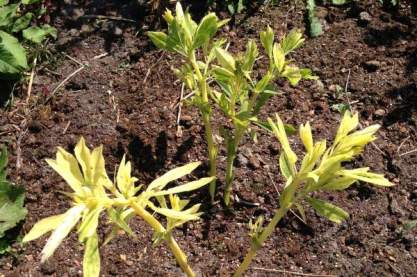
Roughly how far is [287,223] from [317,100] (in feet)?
2.24

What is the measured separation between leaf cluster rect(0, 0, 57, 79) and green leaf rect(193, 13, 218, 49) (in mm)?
1177

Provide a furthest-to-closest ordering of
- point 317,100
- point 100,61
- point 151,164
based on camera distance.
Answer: point 100,61 < point 317,100 < point 151,164

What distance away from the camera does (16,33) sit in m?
3.02

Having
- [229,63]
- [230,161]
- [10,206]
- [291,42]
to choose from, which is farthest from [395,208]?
[10,206]

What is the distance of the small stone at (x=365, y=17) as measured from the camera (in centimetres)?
303

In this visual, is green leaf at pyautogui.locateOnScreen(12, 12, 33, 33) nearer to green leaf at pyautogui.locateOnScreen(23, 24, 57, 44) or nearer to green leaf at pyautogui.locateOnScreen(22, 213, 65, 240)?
green leaf at pyautogui.locateOnScreen(23, 24, 57, 44)

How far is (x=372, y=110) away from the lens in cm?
273

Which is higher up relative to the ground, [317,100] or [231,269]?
[317,100]

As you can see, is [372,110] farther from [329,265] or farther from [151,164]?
[151,164]

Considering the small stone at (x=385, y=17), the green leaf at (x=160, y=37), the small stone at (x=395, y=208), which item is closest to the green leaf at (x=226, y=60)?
the green leaf at (x=160, y=37)

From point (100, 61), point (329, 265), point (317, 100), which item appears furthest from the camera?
point (100, 61)

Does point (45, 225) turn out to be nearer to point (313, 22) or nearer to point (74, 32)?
point (74, 32)

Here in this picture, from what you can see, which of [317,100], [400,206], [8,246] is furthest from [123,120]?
[400,206]

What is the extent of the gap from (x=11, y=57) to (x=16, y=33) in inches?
11.0
